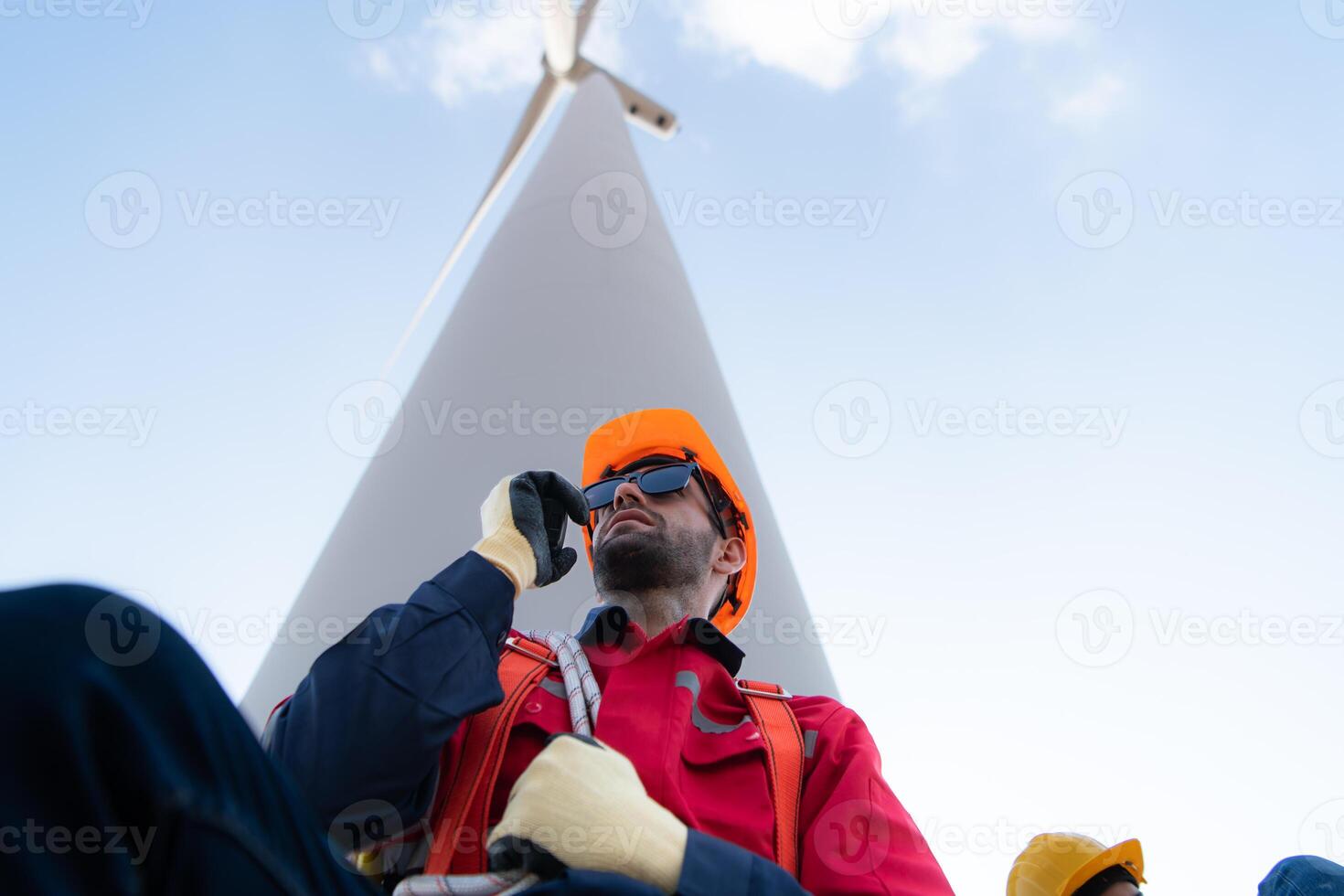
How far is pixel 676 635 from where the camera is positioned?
1860 mm

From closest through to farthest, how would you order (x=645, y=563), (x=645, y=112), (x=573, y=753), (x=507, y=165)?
(x=573, y=753) → (x=645, y=563) → (x=507, y=165) → (x=645, y=112)

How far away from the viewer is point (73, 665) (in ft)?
2.09

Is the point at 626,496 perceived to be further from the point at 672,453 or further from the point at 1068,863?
the point at 1068,863

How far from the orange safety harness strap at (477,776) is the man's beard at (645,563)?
0.48 m

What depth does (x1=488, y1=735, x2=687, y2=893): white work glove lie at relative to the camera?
3.72 ft

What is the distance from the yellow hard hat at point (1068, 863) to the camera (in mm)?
2549

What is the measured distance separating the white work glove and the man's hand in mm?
585

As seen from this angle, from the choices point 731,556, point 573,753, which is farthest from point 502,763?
point 731,556

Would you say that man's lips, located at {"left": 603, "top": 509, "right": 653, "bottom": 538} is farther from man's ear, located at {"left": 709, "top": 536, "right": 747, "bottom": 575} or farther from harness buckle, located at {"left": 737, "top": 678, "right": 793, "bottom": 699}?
harness buckle, located at {"left": 737, "top": 678, "right": 793, "bottom": 699}

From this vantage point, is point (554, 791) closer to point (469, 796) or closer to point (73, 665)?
point (469, 796)

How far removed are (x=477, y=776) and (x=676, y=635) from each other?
1.64ft

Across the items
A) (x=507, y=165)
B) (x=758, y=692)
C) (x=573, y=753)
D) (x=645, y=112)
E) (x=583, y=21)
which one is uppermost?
(x=645, y=112)

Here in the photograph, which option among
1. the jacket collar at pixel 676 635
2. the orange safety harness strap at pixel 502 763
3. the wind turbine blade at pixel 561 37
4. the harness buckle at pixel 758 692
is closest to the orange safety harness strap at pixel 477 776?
the orange safety harness strap at pixel 502 763

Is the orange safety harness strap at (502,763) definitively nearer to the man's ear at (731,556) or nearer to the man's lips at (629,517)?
the man's lips at (629,517)
